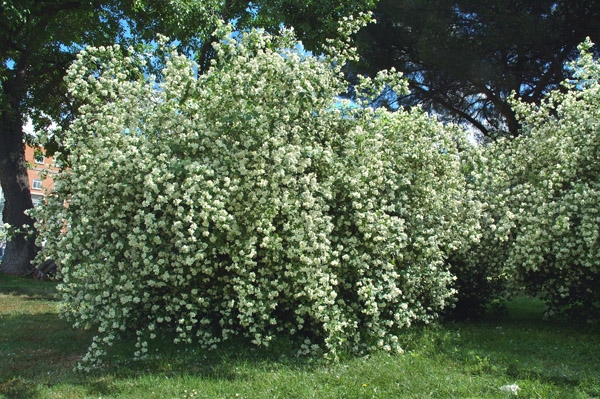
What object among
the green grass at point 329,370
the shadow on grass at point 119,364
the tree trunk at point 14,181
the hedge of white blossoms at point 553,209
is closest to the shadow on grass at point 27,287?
the tree trunk at point 14,181

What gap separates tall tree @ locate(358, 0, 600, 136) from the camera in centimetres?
1334

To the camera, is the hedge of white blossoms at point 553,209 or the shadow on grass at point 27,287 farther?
the shadow on grass at point 27,287

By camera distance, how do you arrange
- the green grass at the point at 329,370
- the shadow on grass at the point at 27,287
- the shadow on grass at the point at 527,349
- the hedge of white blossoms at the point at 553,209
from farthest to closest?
the shadow on grass at the point at 27,287, the hedge of white blossoms at the point at 553,209, the shadow on grass at the point at 527,349, the green grass at the point at 329,370

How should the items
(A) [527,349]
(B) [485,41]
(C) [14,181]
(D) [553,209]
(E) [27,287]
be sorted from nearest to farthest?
1. (A) [527,349]
2. (D) [553,209]
3. (E) [27,287]
4. (C) [14,181]
5. (B) [485,41]

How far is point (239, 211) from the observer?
5.25m

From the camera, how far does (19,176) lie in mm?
12969

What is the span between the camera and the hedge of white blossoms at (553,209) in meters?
6.28

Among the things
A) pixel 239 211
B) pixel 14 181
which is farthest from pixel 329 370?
pixel 14 181

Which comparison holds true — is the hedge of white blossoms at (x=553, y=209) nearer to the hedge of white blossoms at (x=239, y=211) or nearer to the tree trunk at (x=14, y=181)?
the hedge of white blossoms at (x=239, y=211)

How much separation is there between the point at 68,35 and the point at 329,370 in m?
11.6

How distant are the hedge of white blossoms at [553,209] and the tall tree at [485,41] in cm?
550

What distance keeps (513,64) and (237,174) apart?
38.9 feet

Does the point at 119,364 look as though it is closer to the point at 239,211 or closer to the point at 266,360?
the point at 266,360

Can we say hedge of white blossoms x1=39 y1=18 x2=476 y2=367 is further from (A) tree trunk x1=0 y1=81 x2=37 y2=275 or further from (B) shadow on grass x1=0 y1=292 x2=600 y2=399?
(A) tree trunk x1=0 y1=81 x2=37 y2=275
